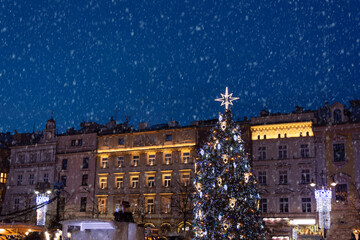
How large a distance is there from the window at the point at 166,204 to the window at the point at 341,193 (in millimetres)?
15774

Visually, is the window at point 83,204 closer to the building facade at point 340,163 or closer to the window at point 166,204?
the window at point 166,204

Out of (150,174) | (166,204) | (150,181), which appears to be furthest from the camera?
(150,174)

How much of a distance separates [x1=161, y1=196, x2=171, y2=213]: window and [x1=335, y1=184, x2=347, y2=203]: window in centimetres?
1577

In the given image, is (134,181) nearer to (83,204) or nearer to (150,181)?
(150,181)

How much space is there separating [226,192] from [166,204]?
25.6 m

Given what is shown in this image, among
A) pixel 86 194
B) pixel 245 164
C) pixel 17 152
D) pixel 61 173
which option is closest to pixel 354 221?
pixel 245 164

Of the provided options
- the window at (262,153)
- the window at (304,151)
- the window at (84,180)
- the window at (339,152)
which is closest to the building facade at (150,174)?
the window at (84,180)

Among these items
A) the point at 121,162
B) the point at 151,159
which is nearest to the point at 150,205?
the point at 151,159

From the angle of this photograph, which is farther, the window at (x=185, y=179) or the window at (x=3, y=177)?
the window at (x=3, y=177)

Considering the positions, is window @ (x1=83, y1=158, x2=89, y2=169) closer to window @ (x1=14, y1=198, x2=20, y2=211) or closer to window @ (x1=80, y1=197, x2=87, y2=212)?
window @ (x1=80, y1=197, x2=87, y2=212)

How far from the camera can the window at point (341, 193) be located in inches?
1501

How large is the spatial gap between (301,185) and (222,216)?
22.0 m

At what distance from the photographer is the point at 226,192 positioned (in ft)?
66.0

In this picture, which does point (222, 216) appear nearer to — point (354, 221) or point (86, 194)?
point (354, 221)
